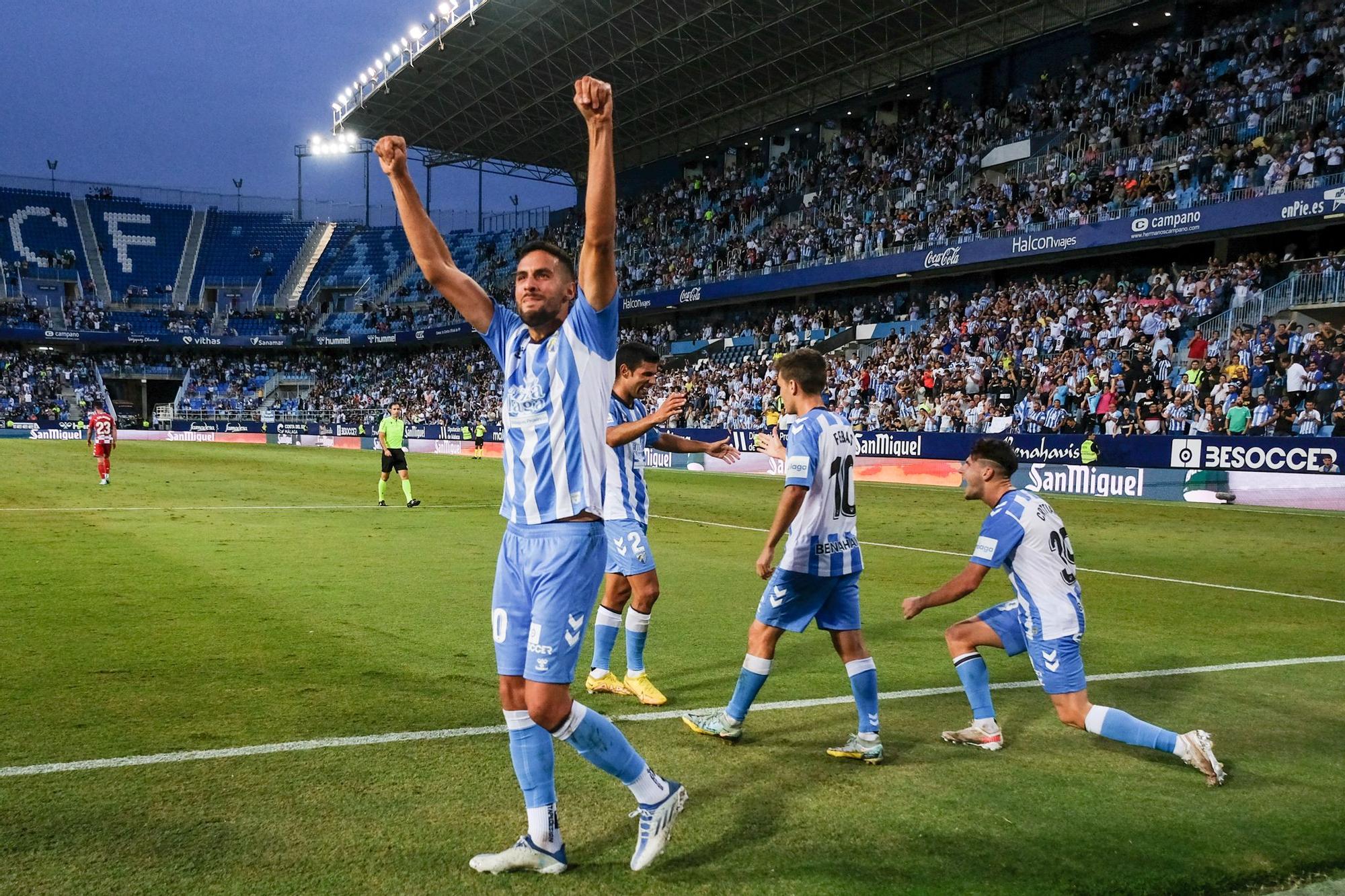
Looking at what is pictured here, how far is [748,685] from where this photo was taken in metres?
5.35

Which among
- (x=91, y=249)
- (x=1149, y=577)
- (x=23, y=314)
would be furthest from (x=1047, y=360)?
(x=91, y=249)

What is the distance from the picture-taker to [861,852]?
4.02 m

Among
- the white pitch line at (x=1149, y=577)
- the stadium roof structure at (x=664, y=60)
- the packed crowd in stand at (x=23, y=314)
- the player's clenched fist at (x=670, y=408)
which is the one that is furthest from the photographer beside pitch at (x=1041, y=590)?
the packed crowd in stand at (x=23, y=314)

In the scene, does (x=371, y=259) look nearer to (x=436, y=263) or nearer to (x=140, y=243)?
(x=140, y=243)

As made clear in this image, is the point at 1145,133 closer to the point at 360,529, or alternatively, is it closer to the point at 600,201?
the point at 360,529

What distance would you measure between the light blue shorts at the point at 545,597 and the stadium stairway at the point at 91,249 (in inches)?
3307

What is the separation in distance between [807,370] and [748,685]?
5.68ft

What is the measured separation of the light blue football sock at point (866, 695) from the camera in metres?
5.17

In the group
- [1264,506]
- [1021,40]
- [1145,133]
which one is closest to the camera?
[1264,506]

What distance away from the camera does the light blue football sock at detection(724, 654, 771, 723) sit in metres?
5.32

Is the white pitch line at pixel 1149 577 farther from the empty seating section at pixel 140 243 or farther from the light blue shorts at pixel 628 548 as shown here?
the empty seating section at pixel 140 243

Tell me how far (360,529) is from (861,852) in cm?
1317

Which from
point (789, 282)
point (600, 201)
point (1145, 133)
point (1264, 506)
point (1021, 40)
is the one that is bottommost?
point (1264, 506)

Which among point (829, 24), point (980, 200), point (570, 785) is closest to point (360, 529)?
point (570, 785)
